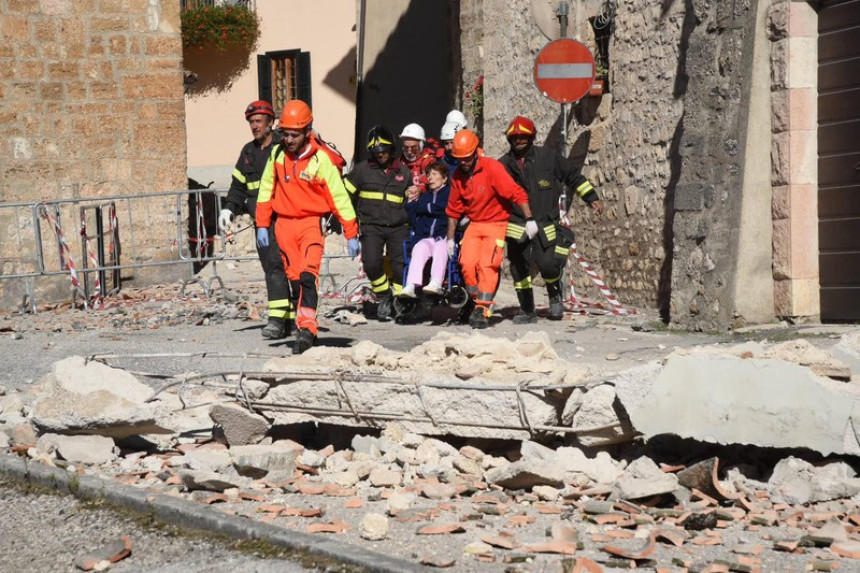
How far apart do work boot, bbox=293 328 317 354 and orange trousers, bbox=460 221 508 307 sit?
7.83 feet

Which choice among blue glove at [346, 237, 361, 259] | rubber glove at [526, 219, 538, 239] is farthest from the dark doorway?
blue glove at [346, 237, 361, 259]

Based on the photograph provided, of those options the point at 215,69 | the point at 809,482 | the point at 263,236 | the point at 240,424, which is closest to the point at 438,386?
the point at 240,424

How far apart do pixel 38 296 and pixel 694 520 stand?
13.4 metres

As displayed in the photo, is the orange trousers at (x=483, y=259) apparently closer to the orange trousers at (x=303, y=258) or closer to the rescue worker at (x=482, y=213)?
the rescue worker at (x=482, y=213)

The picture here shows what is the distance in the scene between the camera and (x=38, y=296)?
1759 cm

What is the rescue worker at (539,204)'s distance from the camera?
41.9 feet

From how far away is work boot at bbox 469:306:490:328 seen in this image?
40.4 ft

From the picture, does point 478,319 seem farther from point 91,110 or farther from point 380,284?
point 91,110

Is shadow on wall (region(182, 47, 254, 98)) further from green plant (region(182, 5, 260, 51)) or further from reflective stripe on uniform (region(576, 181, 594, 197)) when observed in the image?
reflective stripe on uniform (region(576, 181, 594, 197))

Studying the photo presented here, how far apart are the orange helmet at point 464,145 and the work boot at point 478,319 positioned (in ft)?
4.30

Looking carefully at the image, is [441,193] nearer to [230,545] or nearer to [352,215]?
[352,215]

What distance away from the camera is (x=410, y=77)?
23.8 metres

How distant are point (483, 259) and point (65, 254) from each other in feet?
20.3

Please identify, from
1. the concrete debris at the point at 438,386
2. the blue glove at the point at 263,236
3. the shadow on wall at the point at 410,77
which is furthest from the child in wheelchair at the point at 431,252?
the shadow on wall at the point at 410,77
